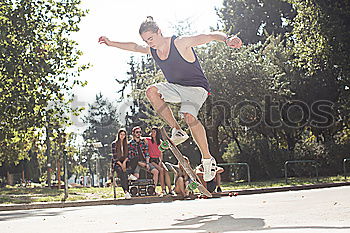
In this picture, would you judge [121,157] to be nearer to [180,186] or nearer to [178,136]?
[180,186]

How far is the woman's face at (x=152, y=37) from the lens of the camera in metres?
6.45

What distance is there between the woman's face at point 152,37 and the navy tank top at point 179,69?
0.14 meters

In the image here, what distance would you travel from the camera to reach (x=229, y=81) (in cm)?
2645

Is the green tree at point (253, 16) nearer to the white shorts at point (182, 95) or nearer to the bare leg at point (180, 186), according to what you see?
the bare leg at point (180, 186)

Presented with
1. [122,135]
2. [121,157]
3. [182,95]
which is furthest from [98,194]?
[182,95]

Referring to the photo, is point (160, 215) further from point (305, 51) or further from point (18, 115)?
point (305, 51)

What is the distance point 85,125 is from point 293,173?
270 ft

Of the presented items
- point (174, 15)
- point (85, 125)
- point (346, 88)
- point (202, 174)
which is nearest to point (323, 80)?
point (346, 88)

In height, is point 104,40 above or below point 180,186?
Result: above

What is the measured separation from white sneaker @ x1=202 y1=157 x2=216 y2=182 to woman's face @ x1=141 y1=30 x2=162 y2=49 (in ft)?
5.16

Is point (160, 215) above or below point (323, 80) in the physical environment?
below

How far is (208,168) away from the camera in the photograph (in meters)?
6.76

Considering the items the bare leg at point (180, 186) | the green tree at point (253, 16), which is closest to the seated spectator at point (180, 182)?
the bare leg at point (180, 186)

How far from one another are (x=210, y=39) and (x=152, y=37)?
0.76 meters
